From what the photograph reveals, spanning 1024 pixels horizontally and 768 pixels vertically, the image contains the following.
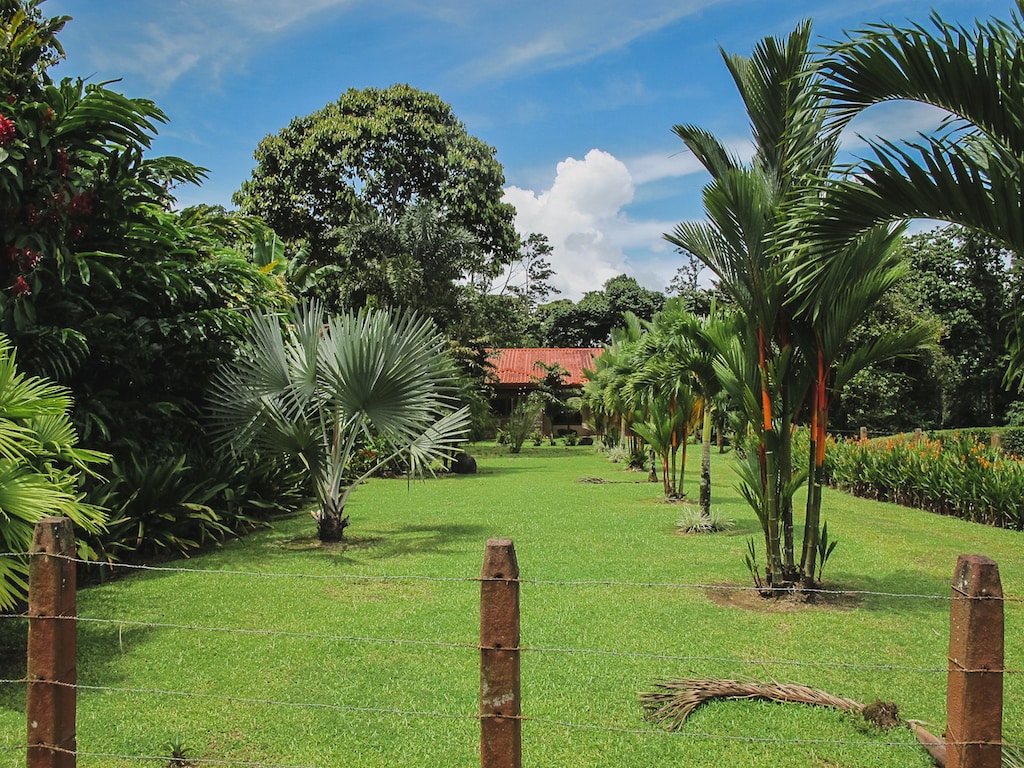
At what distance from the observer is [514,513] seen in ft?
40.3

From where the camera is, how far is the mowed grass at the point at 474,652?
12.9 ft

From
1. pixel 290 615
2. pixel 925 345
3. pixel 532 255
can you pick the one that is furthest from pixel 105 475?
pixel 532 255

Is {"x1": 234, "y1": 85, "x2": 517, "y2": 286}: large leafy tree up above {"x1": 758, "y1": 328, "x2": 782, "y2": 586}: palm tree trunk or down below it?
above

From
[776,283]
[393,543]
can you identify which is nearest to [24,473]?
[776,283]

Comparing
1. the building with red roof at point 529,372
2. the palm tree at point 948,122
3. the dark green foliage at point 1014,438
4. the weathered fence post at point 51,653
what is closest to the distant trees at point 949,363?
the dark green foliage at point 1014,438

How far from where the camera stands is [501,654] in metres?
2.63

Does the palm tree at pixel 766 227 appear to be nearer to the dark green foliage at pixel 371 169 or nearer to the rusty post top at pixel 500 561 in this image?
the rusty post top at pixel 500 561

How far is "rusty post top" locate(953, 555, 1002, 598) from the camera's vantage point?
2600 millimetres

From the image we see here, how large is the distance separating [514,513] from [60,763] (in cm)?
956

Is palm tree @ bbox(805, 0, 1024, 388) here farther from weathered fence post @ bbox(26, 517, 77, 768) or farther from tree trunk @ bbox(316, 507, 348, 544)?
tree trunk @ bbox(316, 507, 348, 544)

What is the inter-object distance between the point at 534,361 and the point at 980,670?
113ft

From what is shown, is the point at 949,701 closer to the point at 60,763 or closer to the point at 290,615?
the point at 60,763

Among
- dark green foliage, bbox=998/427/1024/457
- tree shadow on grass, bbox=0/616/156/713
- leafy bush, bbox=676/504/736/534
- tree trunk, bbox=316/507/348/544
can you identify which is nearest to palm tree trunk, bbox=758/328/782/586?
leafy bush, bbox=676/504/736/534

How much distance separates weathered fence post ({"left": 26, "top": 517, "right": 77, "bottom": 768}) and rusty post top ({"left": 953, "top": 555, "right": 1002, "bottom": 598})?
3.03 metres
